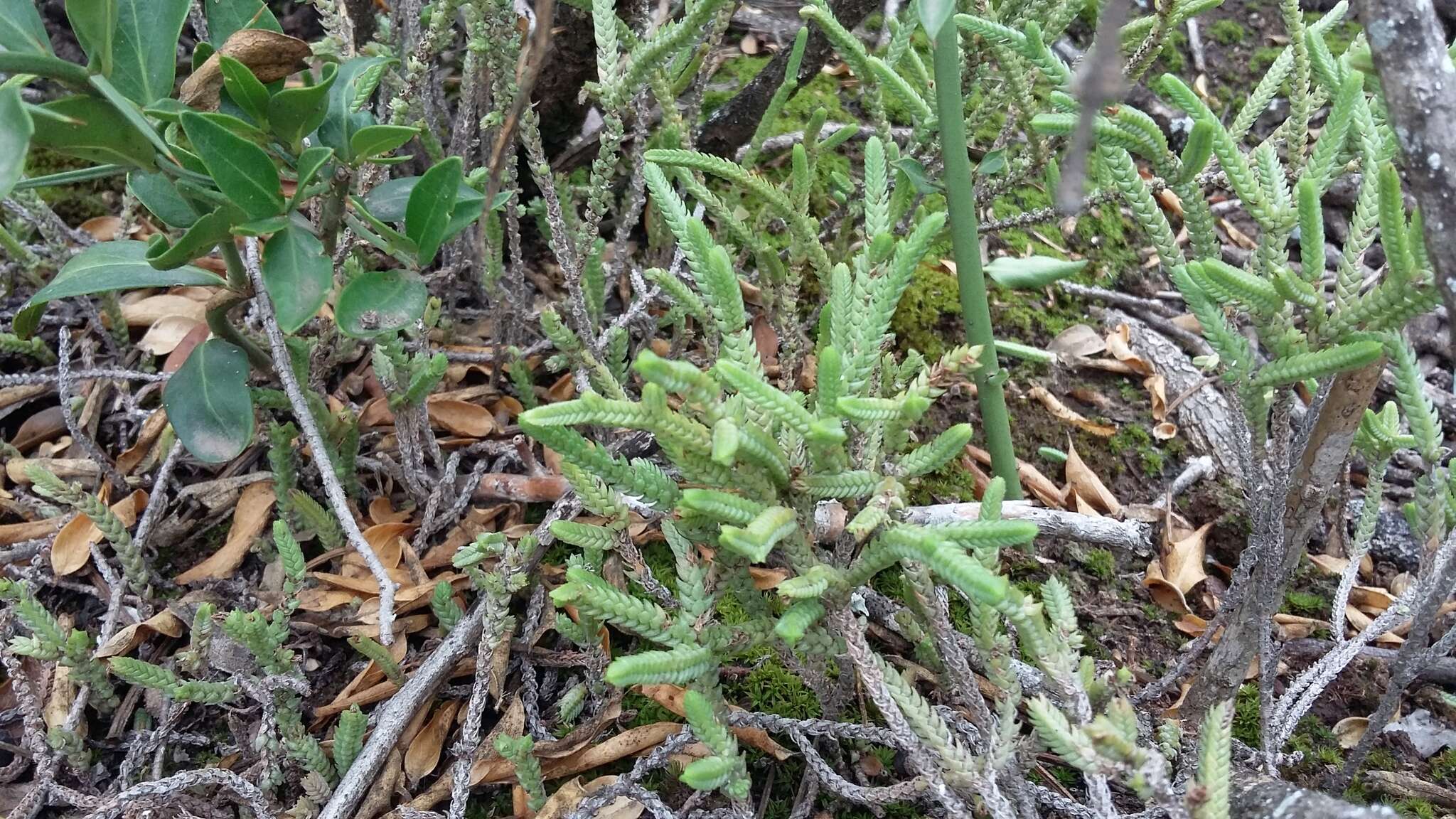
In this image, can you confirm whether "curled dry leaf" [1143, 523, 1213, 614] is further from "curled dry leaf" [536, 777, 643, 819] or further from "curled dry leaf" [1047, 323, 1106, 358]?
"curled dry leaf" [536, 777, 643, 819]

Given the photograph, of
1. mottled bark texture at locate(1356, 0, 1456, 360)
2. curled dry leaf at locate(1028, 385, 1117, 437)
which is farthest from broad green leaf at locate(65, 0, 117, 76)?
curled dry leaf at locate(1028, 385, 1117, 437)

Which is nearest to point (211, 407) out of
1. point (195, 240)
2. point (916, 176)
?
point (195, 240)

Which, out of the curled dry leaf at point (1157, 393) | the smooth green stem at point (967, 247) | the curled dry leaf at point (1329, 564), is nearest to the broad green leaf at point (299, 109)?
the smooth green stem at point (967, 247)

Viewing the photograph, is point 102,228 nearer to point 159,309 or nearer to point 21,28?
point 159,309

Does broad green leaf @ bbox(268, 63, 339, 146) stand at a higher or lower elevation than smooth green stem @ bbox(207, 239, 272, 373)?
higher

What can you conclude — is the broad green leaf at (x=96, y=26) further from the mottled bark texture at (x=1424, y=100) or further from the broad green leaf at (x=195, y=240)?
the mottled bark texture at (x=1424, y=100)
